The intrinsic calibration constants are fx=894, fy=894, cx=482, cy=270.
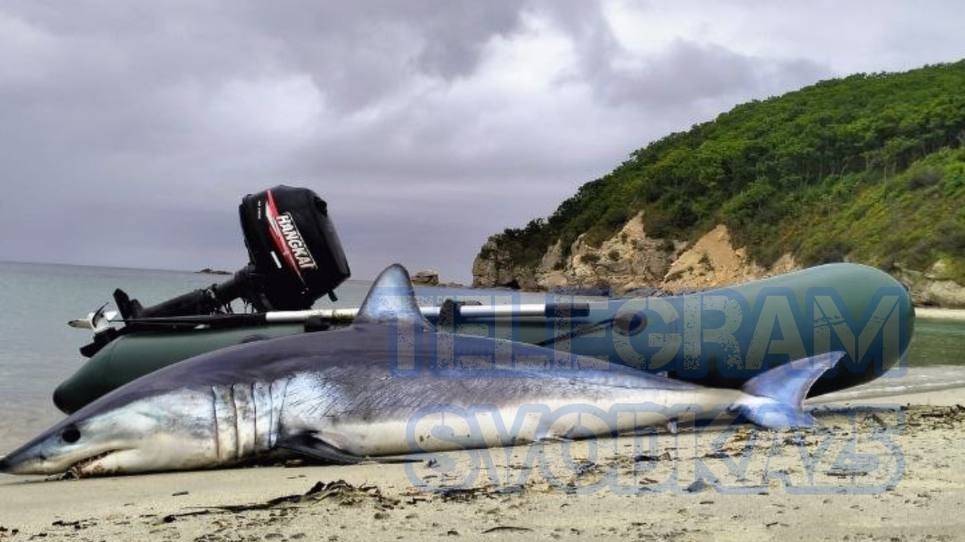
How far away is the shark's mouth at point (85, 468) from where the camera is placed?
14.6 feet

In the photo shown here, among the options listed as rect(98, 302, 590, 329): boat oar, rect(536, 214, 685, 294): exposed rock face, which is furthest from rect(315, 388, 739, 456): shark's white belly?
rect(536, 214, 685, 294): exposed rock face

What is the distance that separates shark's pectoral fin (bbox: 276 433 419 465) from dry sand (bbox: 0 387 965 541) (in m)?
0.07

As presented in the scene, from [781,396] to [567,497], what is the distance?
8.98ft

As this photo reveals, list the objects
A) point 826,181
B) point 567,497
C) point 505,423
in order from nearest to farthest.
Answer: point 567,497, point 505,423, point 826,181

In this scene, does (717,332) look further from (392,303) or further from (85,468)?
(85,468)

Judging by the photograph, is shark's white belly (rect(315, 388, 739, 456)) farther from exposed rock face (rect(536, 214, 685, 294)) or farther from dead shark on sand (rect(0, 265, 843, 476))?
exposed rock face (rect(536, 214, 685, 294))

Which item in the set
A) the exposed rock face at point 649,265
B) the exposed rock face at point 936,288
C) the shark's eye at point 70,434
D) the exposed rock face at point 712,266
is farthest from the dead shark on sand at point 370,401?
the exposed rock face at point 712,266

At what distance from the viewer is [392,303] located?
559 cm

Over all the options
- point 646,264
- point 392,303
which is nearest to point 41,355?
point 392,303

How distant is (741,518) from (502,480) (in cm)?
118

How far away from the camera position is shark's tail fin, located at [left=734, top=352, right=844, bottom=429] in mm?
5352

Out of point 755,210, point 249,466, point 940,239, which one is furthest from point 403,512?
point 755,210

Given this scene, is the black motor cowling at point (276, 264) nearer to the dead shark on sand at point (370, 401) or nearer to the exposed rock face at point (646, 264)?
the dead shark on sand at point (370, 401)

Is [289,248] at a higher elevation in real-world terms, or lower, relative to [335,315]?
higher
